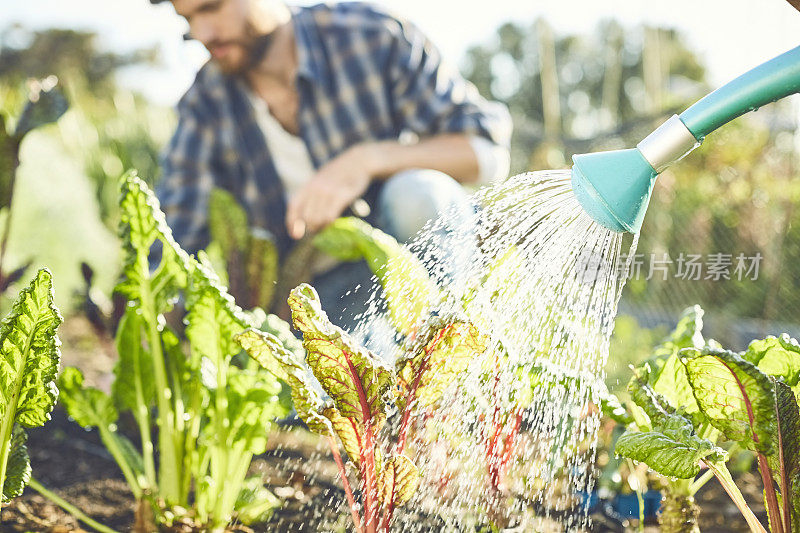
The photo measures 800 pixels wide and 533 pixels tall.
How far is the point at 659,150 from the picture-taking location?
0.73 m

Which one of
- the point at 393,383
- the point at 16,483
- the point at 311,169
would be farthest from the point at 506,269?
the point at 311,169

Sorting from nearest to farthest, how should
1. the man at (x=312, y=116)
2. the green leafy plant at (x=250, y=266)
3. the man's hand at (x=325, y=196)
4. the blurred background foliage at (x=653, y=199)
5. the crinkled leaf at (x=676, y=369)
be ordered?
the crinkled leaf at (x=676, y=369) < the man's hand at (x=325, y=196) < the green leafy plant at (x=250, y=266) < the man at (x=312, y=116) < the blurred background foliage at (x=653, y=199)

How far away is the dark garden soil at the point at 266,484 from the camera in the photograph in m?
1.23

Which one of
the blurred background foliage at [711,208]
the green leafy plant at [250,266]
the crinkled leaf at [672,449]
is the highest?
the blurred background foliage at [711,208]

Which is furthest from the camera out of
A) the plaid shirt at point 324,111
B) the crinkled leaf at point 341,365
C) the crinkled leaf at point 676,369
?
the plaid shirt at point 324,111

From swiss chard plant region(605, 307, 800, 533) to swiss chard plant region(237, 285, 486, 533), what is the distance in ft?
0.83

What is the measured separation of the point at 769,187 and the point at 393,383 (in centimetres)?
476

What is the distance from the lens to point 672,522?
1.00 m

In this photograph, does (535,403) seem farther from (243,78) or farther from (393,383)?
(243,78)

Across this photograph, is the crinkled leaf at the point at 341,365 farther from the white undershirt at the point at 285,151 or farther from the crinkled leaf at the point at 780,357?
the white undershirt at the point at 285,151

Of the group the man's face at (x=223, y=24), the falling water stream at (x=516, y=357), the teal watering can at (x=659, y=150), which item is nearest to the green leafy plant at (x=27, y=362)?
the falling water stream at (x=516, y=357)

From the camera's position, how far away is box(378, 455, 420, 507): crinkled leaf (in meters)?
0.86

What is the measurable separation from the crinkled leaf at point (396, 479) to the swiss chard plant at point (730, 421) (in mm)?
270

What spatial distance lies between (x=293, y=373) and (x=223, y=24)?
1.35 metres
